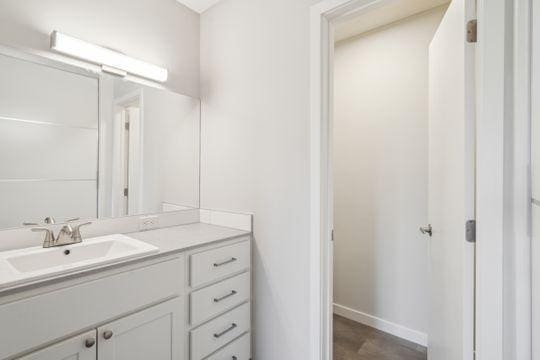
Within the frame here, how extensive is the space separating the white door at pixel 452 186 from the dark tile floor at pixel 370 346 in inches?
15.7

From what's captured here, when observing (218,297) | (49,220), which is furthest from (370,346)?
(49,220)

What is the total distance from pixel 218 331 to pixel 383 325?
1.39 meters

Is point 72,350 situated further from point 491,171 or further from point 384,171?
point 384,171

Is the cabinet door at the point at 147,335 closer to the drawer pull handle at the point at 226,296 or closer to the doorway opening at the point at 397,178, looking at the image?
the drawer pull handle at the point at 226,296

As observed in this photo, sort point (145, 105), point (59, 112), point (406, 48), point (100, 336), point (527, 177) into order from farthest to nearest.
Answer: point (406, 48) → point (145, 105) → point (59, 112) → point (100, 336) → point (527, 177)

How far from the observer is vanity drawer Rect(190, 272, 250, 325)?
1.33m

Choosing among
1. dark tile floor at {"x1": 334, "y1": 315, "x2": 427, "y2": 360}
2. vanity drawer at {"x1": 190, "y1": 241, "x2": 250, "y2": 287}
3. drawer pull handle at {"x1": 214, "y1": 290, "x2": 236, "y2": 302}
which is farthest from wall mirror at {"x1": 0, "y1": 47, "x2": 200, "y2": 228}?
dark tile floor at {"x1": 334, "y1": 315, "x2": 427, "y2": 360}

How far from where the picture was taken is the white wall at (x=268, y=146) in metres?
1.45

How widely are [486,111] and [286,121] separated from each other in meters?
0.90

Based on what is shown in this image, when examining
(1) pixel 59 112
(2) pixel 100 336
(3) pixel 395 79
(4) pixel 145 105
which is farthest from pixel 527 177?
(1) pixel 59 112

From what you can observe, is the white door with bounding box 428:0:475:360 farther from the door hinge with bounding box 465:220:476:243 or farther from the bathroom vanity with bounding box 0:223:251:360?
the bathroom vanity with bounding box 0:223:251:360

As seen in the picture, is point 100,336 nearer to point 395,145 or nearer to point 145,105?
point 145,105

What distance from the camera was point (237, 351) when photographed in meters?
1.53

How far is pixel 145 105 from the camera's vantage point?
1.72m
